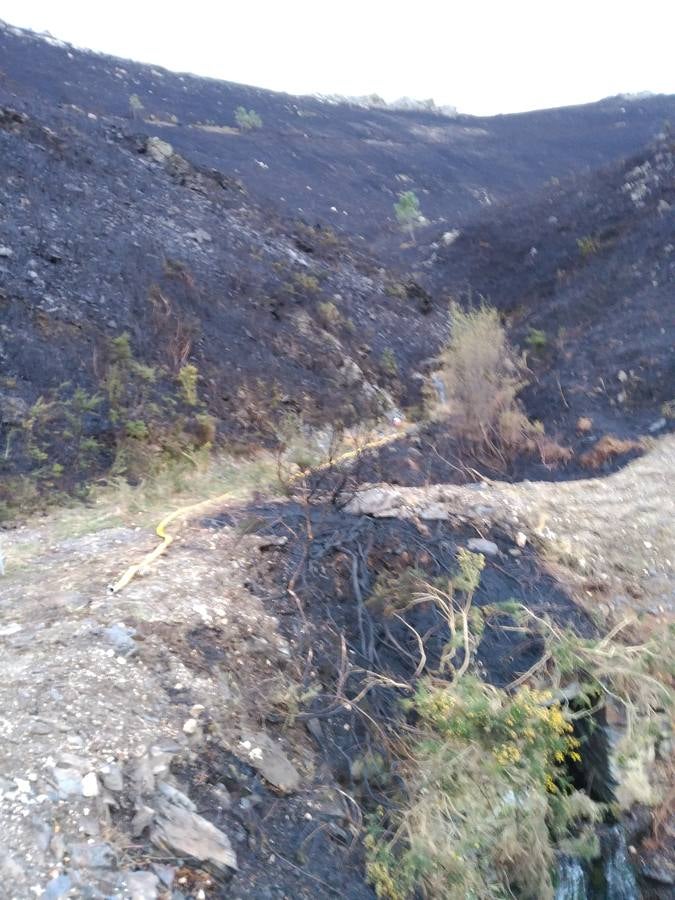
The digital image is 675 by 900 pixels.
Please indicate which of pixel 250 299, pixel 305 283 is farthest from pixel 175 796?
pixel 305 283

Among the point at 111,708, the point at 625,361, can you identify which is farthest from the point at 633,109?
the point at 111,708

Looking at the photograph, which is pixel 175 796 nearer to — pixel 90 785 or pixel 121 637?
pixel 90 785

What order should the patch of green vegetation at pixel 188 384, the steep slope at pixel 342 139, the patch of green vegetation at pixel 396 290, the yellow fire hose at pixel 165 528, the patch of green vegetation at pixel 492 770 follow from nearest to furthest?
1. the patch of green vegetation at pixel 492 770
2. the yellow fire hose at pixel 165 528
3. the patch of green vegetation at pixel 188 384
4. the patch of green vegetation at pixel 396 290
5. the steep slope at pixel 342 139

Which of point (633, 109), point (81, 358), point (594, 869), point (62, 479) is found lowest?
point (594, 869)

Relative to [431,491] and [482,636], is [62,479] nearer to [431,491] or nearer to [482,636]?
[431,491]

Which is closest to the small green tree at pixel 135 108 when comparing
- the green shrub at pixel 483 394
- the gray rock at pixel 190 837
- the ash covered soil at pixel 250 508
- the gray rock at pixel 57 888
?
the ash covered soil at pixel 250 508

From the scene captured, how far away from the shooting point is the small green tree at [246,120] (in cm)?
3097

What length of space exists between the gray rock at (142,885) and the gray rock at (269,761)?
70 centimetres

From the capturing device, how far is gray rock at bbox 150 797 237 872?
284cm

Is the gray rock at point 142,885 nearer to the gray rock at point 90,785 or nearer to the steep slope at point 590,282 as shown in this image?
the gray rock at point 90,785

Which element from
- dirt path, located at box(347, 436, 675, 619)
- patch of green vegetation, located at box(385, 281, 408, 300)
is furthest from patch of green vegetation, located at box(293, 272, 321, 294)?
dirt path, located at box(347, 436, 675, 619)

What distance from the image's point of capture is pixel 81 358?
7.92m

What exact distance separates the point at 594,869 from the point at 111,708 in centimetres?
230

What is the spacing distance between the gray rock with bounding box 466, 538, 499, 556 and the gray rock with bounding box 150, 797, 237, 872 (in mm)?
2657
